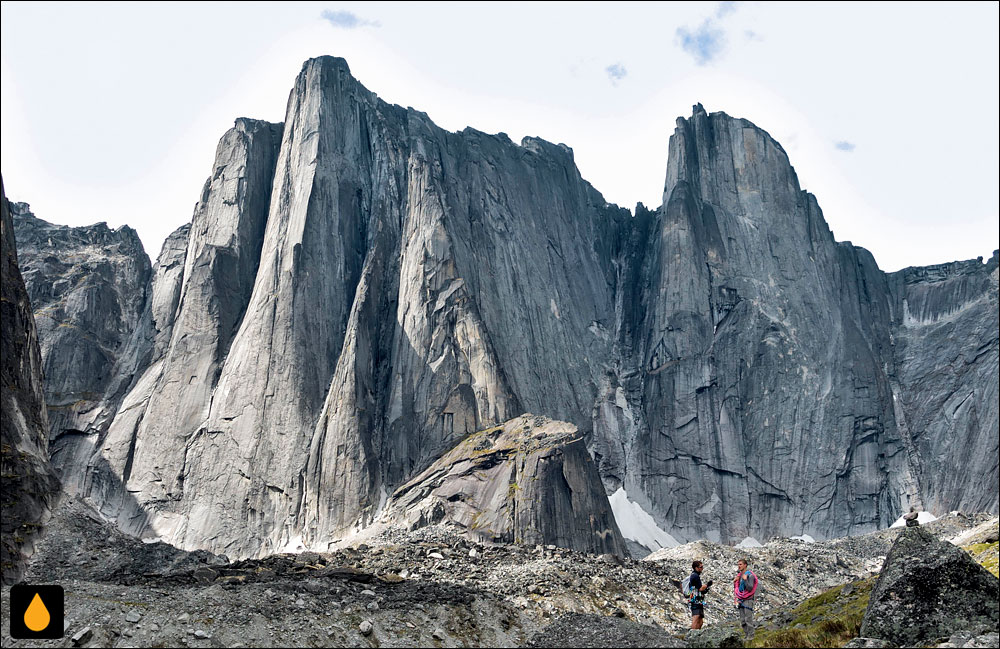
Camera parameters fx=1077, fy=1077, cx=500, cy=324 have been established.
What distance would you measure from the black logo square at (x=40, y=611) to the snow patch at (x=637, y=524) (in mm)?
74552

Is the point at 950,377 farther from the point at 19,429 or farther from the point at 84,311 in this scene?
the point at 19,429

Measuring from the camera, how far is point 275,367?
298 feet

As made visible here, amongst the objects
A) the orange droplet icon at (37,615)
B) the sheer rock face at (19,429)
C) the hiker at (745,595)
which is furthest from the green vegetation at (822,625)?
the sheer rock face at (19,429)

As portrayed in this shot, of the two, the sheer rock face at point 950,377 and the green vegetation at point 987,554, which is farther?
the sheer rock face at point 950,377

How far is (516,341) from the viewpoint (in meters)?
104

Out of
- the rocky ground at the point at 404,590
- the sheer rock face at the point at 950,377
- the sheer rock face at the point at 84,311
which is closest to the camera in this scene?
the rocky ground at the point at 404,590

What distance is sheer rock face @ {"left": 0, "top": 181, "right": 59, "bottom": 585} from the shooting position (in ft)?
186

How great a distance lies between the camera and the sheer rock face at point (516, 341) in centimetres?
8694

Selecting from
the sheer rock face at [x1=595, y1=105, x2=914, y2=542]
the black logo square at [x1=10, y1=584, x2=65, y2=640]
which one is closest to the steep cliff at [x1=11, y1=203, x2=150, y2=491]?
the sheer rock face at [x1=595, y1=105, x2=914, y2=542]

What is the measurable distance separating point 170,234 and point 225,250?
15.4 metres

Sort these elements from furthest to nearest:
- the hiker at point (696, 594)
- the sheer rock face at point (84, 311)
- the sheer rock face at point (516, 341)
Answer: the sheer rock face at point (84, 311) → the sheer rock face at point (516, 341) → the hiker at point (696, 594)

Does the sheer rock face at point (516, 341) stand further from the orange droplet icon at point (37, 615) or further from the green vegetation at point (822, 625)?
the orange droplet icon at point (37, 615)

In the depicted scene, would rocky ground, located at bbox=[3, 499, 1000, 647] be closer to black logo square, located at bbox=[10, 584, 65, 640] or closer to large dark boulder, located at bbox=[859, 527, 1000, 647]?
large dark boulder, located at bbox=[859, 527, 1000, 647]

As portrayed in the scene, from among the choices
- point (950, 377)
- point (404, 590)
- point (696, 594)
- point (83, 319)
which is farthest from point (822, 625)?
point (83, 319)
